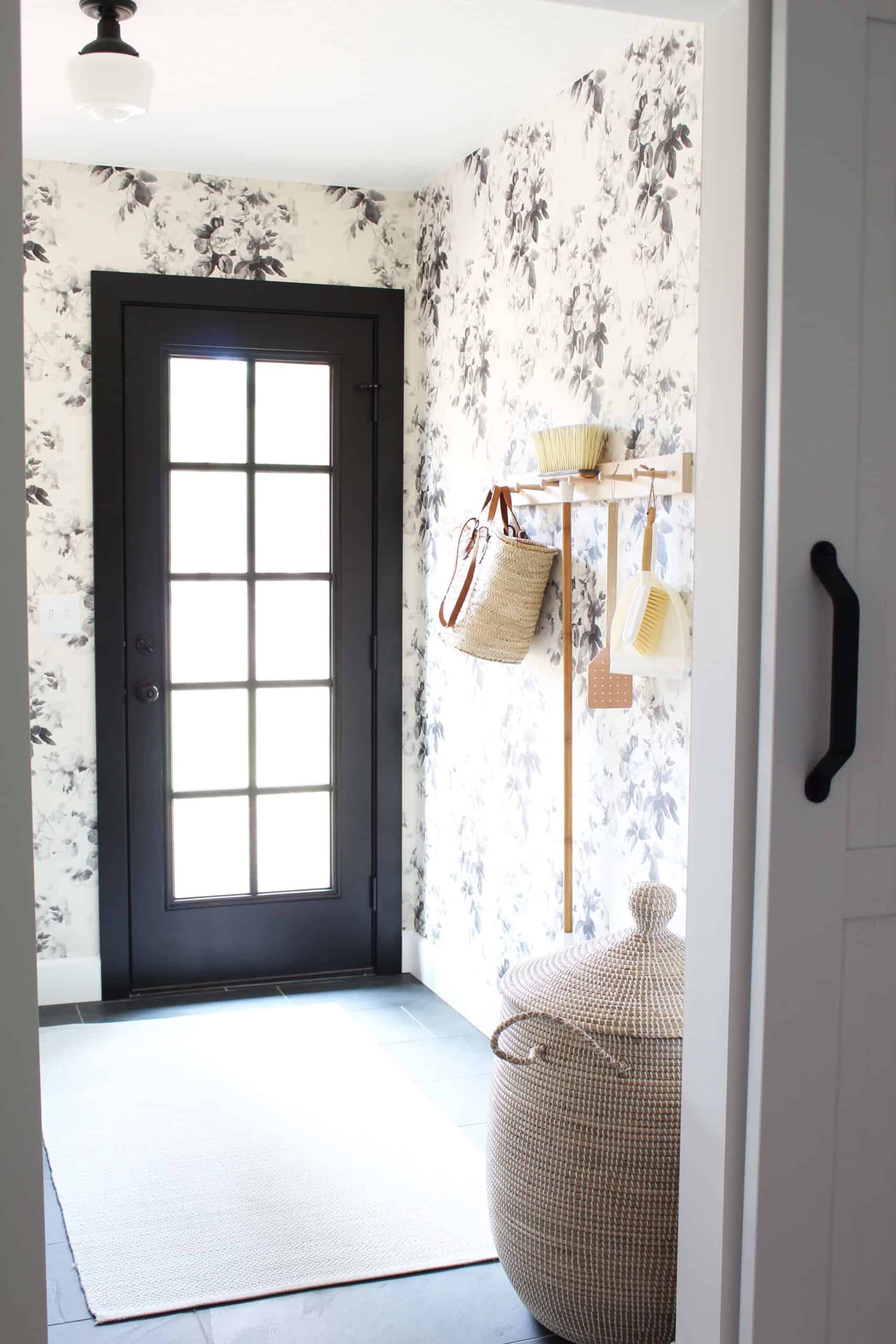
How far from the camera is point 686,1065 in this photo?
66.7 inches

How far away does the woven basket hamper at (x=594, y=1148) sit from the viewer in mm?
1955

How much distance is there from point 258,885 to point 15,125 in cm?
307

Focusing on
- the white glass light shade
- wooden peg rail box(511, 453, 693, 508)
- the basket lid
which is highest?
the white glass light shade

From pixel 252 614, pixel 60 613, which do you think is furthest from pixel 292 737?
pixel 60 613

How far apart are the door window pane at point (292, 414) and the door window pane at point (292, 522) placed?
0.21 ft

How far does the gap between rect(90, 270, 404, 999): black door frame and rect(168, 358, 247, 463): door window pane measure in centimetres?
17

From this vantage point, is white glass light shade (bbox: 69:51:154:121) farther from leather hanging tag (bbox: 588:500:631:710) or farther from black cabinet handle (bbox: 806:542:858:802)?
black cabinet handle (bbox: 806:542:858:802)

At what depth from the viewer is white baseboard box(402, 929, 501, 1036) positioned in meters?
3.59

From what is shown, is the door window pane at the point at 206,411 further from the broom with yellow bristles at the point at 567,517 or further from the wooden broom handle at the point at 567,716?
the wooden broom handle at the point at 567,716

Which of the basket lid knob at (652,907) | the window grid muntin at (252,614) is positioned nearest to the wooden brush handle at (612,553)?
the basket lid knob at (652,907)

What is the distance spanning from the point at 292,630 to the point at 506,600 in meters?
1.14

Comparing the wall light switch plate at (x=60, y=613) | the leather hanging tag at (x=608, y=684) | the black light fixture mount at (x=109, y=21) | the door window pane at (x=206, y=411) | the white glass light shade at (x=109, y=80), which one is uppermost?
the black light fixture mount at (x=109, y=21)

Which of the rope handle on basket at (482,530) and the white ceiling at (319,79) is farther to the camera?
the rope handle on basket at (482,530)

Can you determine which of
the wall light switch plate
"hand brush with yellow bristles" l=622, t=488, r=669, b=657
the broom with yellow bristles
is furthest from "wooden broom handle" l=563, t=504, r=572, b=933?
the wall light switch plate
